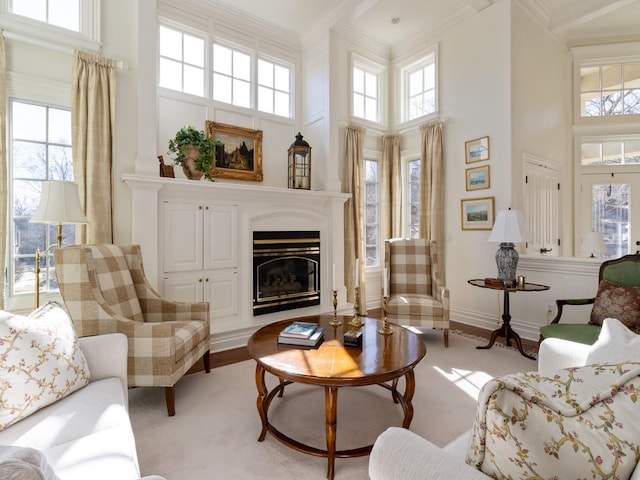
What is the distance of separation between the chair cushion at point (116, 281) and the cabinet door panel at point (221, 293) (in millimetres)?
831

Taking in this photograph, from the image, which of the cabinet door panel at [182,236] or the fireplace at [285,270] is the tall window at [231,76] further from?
the fireplace at [285,270]

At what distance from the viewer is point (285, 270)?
388 cm

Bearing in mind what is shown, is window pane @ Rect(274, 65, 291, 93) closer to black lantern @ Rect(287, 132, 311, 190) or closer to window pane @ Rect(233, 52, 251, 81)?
window pane @ Rect(233, 52, 251, 81)

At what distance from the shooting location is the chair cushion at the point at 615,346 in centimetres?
104

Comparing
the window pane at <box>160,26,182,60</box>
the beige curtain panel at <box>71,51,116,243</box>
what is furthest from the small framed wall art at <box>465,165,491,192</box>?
the beige curtain panel at <box>71,51,116,243</box>

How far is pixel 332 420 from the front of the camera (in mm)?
1521

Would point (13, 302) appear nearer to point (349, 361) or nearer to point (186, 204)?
point (186, 204)

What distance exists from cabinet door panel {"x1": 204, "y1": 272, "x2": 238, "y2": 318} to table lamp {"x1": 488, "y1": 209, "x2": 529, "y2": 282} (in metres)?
2.67

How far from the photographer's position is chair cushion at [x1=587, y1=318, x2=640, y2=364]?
1043 millimetres

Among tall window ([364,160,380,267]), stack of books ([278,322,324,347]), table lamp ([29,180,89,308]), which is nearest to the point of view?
stack of books ([278,322,324,347])

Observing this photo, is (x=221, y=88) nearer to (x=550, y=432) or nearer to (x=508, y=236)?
(x=508, y=236)

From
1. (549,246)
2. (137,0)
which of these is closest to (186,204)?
(137,0)

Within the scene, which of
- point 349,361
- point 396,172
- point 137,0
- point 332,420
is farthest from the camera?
point 396,172

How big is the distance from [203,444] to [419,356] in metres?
1.27
